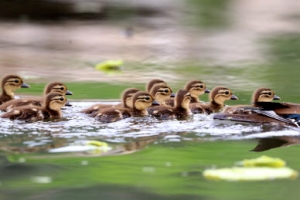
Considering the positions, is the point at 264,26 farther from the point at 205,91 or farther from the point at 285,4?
the point at 205,91

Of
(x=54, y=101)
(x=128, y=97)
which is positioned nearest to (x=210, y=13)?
(x=128, y=97)

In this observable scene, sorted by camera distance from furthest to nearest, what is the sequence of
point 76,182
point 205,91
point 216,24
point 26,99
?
point 216,24
point 205,91
point 26,99
point 76,182

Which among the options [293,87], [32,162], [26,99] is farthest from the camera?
[293,87]

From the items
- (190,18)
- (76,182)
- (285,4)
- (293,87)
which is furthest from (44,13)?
(76,182)

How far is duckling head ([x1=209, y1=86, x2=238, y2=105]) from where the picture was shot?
7.21 metres

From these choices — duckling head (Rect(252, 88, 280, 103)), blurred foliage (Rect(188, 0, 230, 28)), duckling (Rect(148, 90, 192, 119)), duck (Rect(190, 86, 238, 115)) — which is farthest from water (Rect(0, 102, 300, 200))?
blurred foliage (Rect(188, 0, 230, 28))

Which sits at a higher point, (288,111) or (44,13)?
(44,13)

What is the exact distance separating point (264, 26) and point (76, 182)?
845cm

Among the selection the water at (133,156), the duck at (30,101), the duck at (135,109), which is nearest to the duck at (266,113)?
the water at (133,156)

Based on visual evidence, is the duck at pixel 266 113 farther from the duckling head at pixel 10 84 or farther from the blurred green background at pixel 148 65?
the duckling head at pixel 10 84

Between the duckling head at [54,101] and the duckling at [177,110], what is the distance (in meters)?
0.73

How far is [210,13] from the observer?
13.4 meters

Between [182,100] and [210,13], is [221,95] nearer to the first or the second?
[182,100]

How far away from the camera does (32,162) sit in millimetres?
5043
